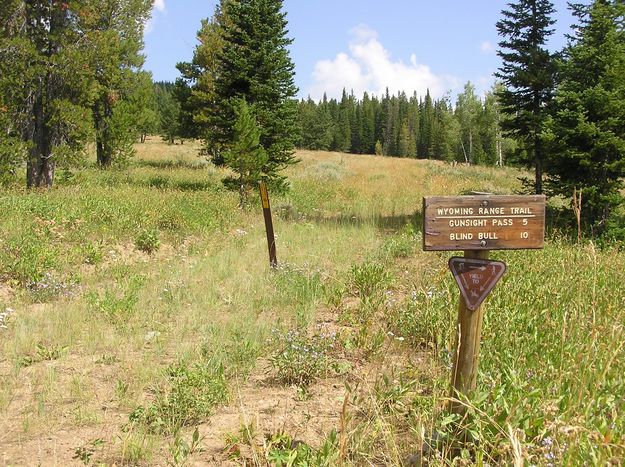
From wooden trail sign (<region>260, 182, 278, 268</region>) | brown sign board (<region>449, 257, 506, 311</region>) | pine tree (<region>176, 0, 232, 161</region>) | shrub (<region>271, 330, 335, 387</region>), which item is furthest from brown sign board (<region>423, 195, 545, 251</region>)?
pine tree (<region>176, 0, 232, 161</region>)

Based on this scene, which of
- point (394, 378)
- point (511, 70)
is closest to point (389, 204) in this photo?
point (511, 70)

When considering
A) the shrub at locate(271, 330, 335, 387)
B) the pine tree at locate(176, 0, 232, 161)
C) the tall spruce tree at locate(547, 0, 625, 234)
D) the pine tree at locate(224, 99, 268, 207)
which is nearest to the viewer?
the shrub at locate(271, 330, 335, 387)

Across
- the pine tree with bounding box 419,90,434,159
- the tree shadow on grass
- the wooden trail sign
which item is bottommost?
the wooden trail sign

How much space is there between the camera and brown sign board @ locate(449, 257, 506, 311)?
2975 mm

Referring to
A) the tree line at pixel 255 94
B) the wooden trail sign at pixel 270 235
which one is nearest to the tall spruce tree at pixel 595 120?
the tree line at pixel 255 94

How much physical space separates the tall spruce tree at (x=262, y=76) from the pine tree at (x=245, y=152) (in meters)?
2.13

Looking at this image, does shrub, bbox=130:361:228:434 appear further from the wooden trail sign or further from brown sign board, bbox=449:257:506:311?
the wooden trail sign

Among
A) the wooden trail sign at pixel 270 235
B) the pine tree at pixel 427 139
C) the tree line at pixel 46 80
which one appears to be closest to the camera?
the wooden trail sign at pixel 270 235

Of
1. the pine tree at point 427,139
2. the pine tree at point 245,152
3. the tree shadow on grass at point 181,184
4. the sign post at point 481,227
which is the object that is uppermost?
the pine tree at point 427,139

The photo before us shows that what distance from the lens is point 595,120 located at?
11.2 meters

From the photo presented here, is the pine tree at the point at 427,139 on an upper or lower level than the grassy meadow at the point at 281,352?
upper

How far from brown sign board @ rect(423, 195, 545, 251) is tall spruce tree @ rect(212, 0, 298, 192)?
14852 millimetres

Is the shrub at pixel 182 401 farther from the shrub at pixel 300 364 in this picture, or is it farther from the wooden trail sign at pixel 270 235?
the wooden trail sign at pixel 270 235

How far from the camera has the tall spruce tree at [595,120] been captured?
10.6 metres
